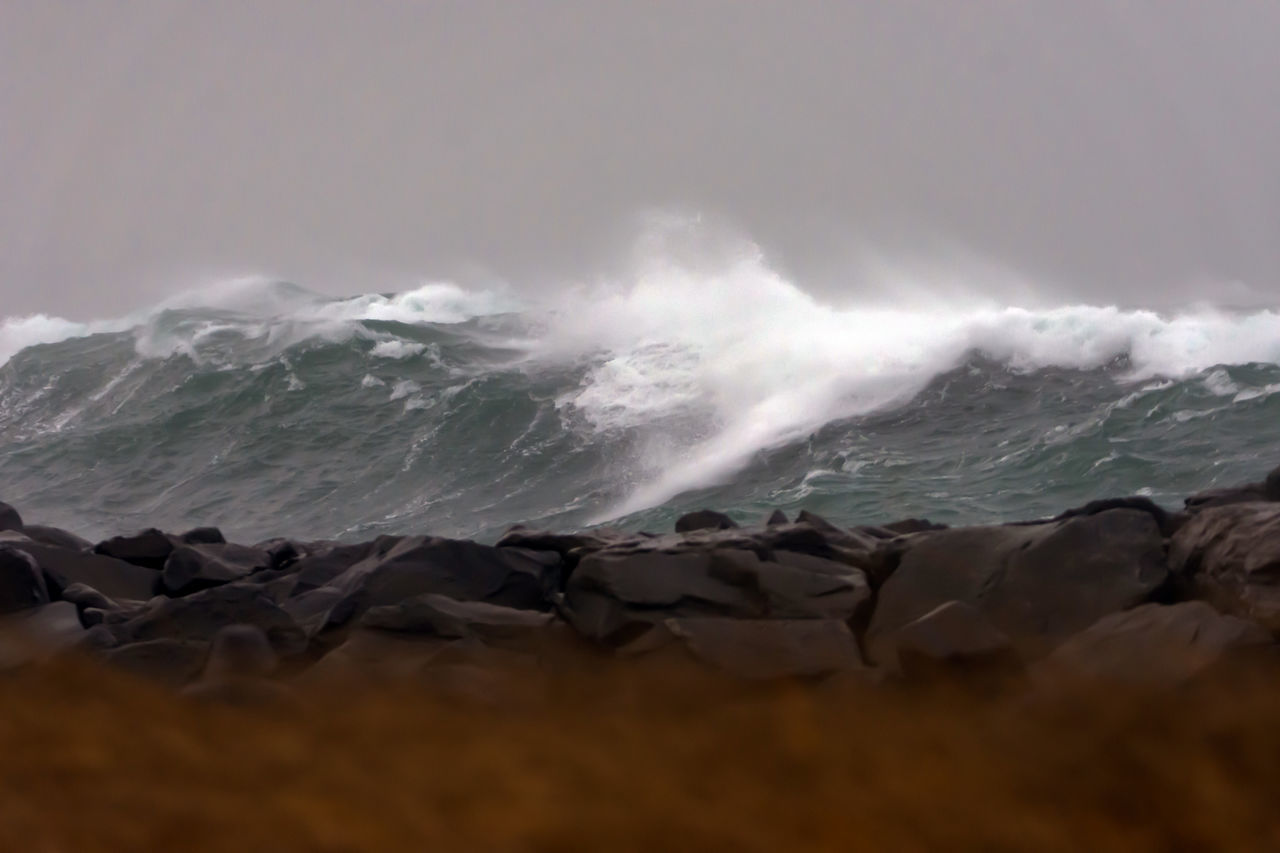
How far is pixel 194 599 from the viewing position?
17.2ft

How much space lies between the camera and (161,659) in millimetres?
4527

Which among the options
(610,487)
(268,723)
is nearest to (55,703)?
(268,723)

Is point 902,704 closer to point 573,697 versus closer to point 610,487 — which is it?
point 573,697

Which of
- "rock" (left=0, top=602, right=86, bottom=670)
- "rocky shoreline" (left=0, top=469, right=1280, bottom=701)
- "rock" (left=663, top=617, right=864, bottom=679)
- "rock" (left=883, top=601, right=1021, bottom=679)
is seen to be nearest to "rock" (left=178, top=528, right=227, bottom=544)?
"rocky shoreline" (left=0, top=469, right=1280, bottom=701)

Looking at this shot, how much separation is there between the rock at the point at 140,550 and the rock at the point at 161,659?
92.8 inches

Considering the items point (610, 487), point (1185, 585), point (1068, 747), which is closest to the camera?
point (1068, 747)

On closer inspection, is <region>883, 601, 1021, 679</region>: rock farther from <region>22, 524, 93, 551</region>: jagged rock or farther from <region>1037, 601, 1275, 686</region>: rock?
<region>22, 524, 93, 551</region>: jagged rock

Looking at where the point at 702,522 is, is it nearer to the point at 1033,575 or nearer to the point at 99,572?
the point at 1033,575

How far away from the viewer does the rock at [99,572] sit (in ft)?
20.5

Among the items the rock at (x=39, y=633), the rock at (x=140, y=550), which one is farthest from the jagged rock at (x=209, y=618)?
the rock at (x=140, y=550)

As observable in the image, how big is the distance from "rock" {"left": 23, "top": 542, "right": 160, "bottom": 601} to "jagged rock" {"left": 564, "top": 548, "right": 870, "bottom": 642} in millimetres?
2467

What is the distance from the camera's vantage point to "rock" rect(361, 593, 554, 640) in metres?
4.78

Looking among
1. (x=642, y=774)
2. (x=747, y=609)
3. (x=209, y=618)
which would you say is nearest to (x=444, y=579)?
(x=209, y=618)

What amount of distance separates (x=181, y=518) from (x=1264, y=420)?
44.4 ft
